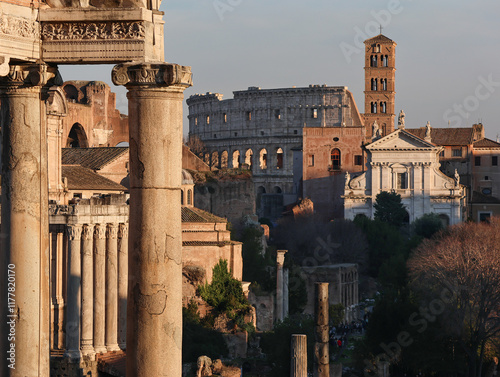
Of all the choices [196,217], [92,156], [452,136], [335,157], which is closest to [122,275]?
[196,217]

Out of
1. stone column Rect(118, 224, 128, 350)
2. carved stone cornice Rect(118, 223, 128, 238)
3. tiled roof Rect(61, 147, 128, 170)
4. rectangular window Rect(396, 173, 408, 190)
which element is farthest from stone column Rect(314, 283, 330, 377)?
rectangular window Rect(396, 173, 408, 190)

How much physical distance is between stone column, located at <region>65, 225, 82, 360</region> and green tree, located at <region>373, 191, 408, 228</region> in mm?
38989

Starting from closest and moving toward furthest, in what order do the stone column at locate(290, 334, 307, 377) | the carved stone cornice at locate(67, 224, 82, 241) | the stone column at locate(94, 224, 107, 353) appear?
the carved stone cornice at locate(67, 224, 82, 241) → the stone column at locate(94, 224, 107, 353) → the stone column at locate(290, 334, 307, 377)

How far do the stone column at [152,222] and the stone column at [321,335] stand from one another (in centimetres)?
2044

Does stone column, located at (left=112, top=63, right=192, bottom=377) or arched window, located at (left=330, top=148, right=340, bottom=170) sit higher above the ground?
arched window, located at (left=330, top=148, right=340, bottom=170)

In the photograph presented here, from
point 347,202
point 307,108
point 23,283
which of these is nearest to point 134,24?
point 23,283

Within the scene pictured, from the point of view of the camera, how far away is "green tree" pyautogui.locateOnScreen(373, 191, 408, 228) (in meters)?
57.3

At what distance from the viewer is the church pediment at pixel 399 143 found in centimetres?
5988

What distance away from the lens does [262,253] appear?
141ft

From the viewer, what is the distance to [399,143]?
60344 mm

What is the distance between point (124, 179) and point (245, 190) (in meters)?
18.6

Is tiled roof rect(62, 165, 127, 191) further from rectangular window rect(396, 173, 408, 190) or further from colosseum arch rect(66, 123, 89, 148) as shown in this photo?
rectangular window rect(396, 173, 408, 190)

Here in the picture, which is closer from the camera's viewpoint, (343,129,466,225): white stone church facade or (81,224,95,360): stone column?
(81,224,95,360): stone column

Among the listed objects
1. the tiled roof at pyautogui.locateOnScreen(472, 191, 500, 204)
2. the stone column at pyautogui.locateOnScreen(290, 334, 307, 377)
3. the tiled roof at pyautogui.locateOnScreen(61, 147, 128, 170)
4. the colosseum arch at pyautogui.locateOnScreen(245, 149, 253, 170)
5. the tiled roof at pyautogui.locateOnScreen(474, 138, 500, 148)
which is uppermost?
the colosseum arch at pyautogui.locateOnScreen(245, 149, 253, 170)
